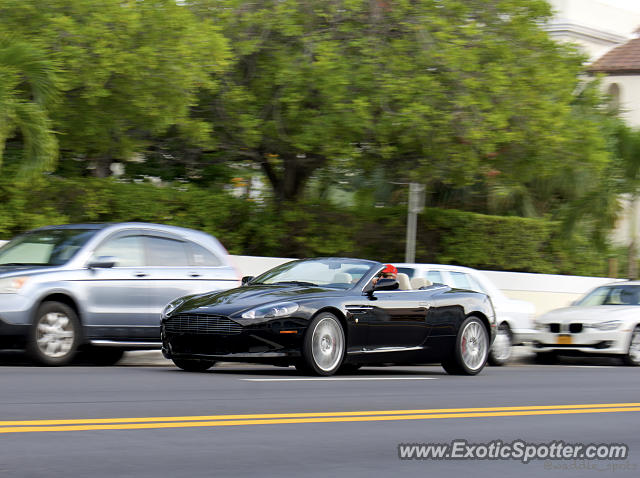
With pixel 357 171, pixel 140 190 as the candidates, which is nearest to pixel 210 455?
pixel 140 190

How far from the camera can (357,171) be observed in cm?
2300

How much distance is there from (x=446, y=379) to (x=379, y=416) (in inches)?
168

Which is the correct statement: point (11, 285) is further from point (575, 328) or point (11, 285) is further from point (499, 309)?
point (575, 328)

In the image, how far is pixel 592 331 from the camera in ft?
61.3

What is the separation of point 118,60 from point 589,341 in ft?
28.7

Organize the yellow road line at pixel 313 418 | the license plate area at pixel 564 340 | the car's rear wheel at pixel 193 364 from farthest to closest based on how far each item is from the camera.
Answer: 1. the license plate area at pixel 564 340
2. the car's rear wheel at pixel 193 364
3. the yellow road line at pixel 313 418

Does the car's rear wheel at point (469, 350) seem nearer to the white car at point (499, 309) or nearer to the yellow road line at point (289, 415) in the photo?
the white car at point (499, 309)

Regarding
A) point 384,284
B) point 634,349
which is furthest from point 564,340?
point 384,284

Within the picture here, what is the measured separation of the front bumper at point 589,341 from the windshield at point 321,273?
22.2ft

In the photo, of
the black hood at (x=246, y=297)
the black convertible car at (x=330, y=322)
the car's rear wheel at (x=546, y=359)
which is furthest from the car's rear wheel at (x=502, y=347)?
the black hood at (x=246, y=297)

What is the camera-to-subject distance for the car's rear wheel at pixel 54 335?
12.5m

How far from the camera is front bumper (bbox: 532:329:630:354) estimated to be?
18.6m

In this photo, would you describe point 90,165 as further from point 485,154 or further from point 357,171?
point 485,154

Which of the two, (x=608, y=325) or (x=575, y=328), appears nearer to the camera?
(x=608, y=325)
